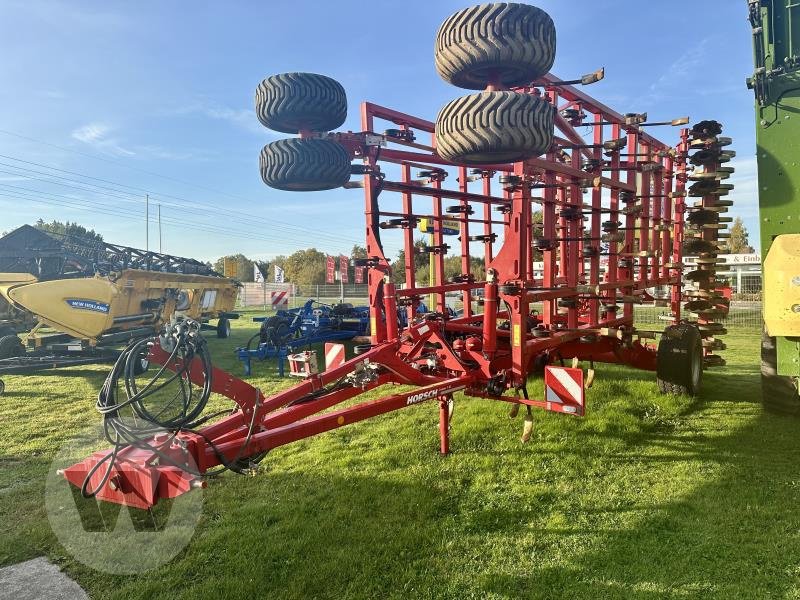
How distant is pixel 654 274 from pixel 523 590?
5.90 meters

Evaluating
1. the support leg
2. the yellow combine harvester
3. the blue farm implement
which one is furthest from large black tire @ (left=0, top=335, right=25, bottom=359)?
the support leg

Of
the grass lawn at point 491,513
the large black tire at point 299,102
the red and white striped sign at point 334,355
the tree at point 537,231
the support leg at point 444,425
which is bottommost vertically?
the grass lawn at point 491,513

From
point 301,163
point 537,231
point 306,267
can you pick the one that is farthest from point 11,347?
point 306,267

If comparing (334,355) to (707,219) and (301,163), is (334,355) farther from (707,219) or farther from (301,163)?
(707,219)

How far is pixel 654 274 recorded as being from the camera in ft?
24.8

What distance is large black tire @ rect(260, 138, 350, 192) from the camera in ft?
14.9

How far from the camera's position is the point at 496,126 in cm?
361

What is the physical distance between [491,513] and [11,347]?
9.30 m

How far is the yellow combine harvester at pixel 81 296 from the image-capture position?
9383 mm

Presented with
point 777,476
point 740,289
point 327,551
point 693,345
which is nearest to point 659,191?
point 693,345

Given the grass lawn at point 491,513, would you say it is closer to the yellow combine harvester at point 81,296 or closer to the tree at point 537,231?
the tree at point 537,231

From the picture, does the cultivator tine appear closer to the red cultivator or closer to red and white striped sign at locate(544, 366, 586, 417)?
the red cultivator

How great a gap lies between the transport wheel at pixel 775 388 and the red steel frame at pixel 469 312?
1.21 m

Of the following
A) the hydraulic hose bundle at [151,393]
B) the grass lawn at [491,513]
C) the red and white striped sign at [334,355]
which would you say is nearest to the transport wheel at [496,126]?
the red and white striped sign at [334,355]
